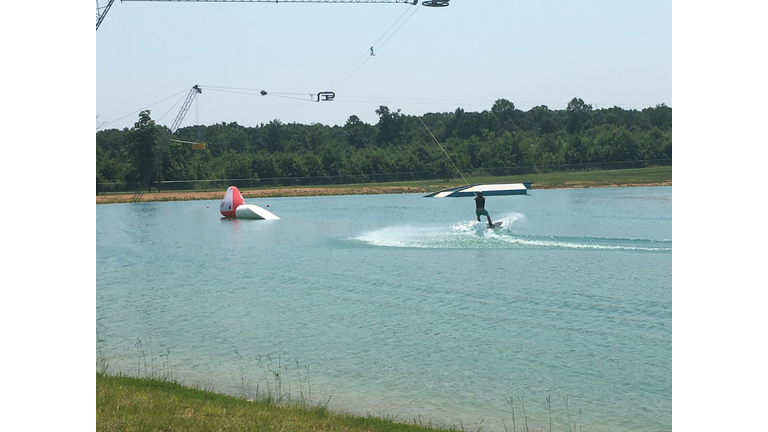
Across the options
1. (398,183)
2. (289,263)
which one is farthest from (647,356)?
(398,183)

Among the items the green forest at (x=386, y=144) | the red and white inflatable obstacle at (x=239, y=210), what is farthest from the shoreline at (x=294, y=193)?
the red and white inflatable obstacle at (x=239, y=210)

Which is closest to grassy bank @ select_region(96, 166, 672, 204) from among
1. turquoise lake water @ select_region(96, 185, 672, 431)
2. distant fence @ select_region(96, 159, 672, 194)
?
distant fence @ select_region(96, 159, 672, 194)

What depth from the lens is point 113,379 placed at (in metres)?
10.6

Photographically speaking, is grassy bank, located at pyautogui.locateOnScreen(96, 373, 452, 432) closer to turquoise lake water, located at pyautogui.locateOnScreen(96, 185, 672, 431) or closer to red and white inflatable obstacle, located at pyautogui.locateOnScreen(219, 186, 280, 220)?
turquoise lake water, located at pyautogui.locateOnScreen(96, 185, 672, 431)

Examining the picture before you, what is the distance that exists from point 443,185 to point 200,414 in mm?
93056

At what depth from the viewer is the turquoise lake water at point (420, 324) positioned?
34.0 feet

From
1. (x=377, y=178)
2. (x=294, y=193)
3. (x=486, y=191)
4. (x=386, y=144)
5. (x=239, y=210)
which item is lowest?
(x=239, y=210)

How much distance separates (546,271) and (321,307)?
820 centimetres

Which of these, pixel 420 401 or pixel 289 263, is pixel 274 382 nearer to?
pixel 420 401

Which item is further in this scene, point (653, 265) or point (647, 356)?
point (653, 265)

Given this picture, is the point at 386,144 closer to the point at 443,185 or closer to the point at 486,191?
the point at 443,185

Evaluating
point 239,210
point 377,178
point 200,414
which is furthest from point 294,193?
point 200,414

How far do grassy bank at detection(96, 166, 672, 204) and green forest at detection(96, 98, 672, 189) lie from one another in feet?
18.9

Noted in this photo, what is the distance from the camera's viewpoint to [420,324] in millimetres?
15109
